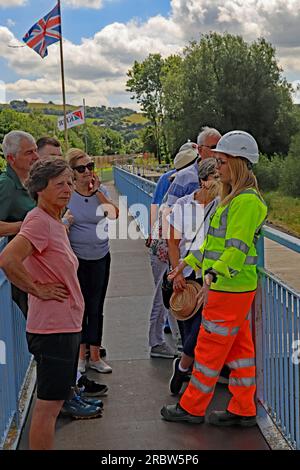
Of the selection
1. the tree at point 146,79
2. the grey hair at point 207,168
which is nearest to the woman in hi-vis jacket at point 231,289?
the grey hair at point 207,168

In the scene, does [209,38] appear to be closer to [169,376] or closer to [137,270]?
[137,270]

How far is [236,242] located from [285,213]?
61.7ft

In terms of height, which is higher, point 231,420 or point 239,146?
point 239,146

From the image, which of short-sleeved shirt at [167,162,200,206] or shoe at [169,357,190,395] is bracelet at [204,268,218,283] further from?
short-sleeved shirt at [167,162,200,206]

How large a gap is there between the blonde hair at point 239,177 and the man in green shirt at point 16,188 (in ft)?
4.11

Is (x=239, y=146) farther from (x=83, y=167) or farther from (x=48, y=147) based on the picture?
(x=48, y=147)

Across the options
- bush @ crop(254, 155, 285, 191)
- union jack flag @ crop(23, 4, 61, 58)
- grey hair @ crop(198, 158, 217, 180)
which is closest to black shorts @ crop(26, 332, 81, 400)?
grey hair @ crop(198, 158, 217, 180)

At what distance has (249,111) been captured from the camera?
43.9 meters

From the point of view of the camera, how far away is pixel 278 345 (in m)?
3.84

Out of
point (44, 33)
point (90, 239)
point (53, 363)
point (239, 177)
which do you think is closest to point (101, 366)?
point (90, 239)

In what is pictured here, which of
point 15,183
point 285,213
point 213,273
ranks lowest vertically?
point 285,213

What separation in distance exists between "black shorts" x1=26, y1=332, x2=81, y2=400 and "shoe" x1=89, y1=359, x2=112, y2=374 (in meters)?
2.02
